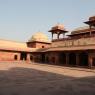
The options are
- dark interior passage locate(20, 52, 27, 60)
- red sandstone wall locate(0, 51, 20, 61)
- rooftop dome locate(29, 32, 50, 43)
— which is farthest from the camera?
rooftop dome locate(29, 32, 50, 43)

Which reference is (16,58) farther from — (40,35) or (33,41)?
(40,35)

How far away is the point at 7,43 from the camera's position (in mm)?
37750

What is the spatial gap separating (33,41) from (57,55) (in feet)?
40.5

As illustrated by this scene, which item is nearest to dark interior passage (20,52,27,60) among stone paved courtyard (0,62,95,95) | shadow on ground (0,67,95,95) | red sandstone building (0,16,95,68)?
red sandstone building (0,16,95,68)

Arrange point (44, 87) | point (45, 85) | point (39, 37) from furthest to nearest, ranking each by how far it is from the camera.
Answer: point (39, 37)
point (45, 85)
point (44, 87)

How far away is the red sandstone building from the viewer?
24297mm

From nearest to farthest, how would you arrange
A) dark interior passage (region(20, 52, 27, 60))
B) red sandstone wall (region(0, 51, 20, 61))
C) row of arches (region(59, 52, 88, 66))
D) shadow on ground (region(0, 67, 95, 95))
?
shadow on ground (region(0, 67, 95, 95))
row of arches (region(59, 52, 88, 66))
red sandstone wall (region(0, 51, 20, 61))
dark interior passage (region(20, 52, 27, 60))

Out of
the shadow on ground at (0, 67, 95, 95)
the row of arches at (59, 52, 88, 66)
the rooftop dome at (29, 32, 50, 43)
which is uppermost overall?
the rooftop dome at (29, 32, 50, 43)

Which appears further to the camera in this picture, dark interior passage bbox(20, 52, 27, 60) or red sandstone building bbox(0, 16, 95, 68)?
dark interior passage bbox(20, 52, 27, 60)

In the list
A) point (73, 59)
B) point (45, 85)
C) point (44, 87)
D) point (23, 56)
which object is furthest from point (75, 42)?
point (44, 87)

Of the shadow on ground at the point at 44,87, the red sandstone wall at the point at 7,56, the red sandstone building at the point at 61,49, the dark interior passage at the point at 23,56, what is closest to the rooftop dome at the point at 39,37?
the red sandstone building at the point at 61,49

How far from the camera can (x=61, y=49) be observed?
2684 cm

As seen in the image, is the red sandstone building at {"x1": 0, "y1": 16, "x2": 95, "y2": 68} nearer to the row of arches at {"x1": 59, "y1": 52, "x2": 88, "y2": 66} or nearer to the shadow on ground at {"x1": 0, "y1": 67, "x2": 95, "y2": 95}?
the row of arches at {"x1": 59, "y1": 52, "x2": 88, "y2": 66}

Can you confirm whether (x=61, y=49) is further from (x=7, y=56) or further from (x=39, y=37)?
(x=39, y=37)
